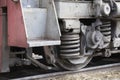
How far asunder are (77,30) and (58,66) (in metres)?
0.87

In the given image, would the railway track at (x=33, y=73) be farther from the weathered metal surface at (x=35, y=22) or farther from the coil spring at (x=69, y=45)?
the weathered metal surface at (x=35, y=22)

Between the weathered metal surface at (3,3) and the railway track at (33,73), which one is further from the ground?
the weathered metal surface at (3,3)

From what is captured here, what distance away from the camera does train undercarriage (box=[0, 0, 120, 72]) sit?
17.7ft

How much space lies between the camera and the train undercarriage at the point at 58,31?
5.39m

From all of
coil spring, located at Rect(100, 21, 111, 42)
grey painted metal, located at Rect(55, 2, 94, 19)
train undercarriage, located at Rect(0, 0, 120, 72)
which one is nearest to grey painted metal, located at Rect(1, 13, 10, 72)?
train undercarriage, located at Rect(0, 0, 120, 72)

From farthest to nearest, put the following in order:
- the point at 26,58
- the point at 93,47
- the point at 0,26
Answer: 1. the point at 93,47
2. the point at 26,58
3. the point at 0,26

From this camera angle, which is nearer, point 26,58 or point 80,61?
point 26,58

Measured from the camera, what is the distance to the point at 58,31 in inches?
218

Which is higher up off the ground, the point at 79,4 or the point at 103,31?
the point at 79,4

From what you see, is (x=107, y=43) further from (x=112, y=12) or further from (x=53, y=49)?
(x=53, y=49)

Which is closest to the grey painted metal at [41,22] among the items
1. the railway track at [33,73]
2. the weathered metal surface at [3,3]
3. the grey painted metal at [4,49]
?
the weathered metal surface at [3,3]

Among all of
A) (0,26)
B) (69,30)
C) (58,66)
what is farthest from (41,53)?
(0,26)

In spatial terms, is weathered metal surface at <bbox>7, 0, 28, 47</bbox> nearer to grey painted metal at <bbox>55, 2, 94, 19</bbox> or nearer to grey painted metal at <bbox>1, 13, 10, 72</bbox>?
grey painted metal at <bbox>1, 13, 10, 72</bbox>

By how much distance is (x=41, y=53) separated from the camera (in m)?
6.61
